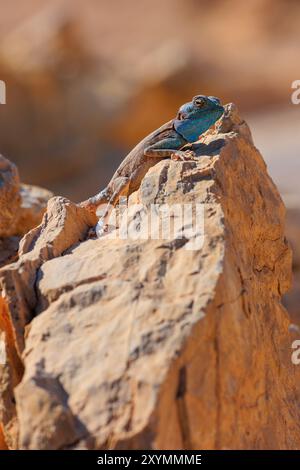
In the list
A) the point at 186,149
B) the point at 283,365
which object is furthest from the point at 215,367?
the point at 186,149

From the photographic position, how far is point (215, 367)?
174 inches

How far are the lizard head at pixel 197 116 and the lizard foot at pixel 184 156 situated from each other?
1.79 feet

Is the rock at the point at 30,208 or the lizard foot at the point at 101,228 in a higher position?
the rock at the point at 30,208

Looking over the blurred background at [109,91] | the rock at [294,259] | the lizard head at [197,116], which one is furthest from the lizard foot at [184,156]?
the blurred background at [109,91]

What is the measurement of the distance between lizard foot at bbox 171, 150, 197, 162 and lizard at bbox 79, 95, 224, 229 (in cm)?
39

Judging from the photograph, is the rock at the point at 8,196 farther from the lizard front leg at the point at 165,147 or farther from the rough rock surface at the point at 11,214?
the lizard front leg at the point at 165,147

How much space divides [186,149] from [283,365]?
6.16 feet

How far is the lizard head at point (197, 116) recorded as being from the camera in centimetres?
658

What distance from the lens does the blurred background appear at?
20.3m

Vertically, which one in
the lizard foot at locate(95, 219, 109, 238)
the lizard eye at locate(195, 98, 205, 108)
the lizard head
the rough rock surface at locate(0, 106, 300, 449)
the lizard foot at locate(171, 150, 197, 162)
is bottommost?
the rough rock surface at locate(0, 106, 300, 449)

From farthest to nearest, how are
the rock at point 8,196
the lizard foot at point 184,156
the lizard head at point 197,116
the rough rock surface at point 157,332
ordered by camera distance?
the rock at point 8,196 → the lizard head at point 197,116 → the lizard foot at point 184,156 → the rough rock surface at point 157,332

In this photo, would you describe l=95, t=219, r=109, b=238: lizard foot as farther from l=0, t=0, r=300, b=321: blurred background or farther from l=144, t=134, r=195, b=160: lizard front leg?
l=0, t=0, r=300, b=321: blurred background

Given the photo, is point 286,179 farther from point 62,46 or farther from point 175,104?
point 62,46

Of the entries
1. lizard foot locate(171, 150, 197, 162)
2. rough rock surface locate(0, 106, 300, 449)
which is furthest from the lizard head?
rough rock surface locate(0, 106, 300, 449)
